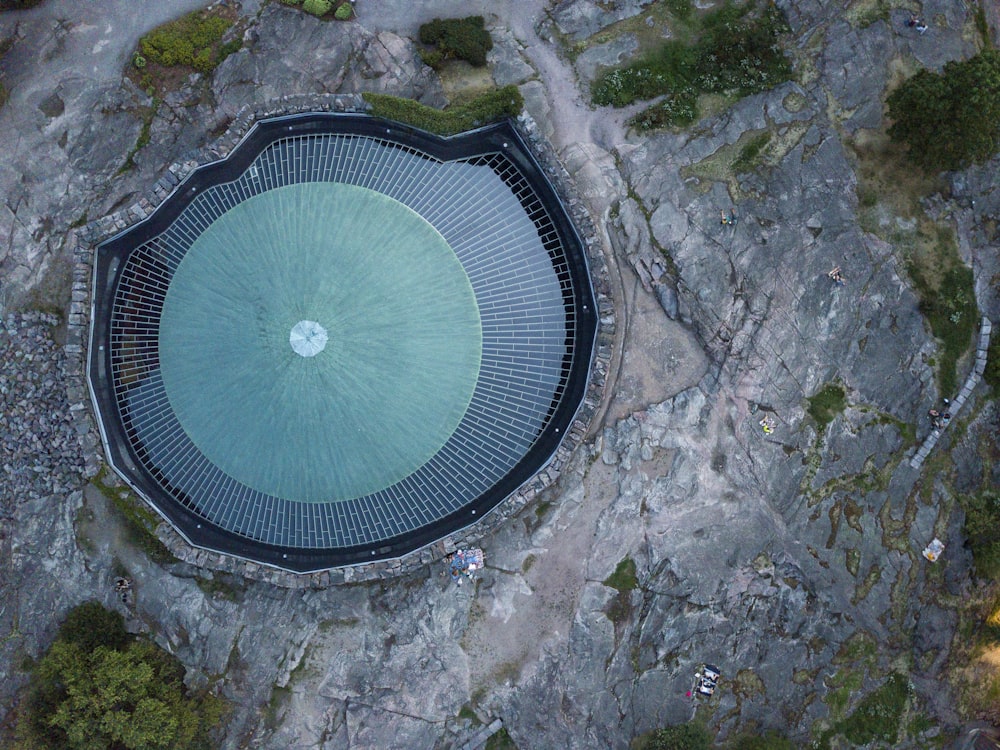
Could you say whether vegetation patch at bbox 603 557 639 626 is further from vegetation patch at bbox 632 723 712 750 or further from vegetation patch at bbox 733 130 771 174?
vegetation patch at bbox 733 130 771 174

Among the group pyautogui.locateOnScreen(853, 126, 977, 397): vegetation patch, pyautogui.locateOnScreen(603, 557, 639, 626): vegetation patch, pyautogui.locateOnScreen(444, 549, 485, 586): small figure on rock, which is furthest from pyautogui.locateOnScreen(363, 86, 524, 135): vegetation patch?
pyautogui.locateOnScreen(603, 557, 639, 626): vegetation patch

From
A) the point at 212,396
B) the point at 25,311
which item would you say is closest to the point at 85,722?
the point at 212,396

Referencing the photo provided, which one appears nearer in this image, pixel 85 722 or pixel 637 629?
pixel 85 722

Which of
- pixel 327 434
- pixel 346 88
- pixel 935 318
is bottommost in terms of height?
pixel 327 434

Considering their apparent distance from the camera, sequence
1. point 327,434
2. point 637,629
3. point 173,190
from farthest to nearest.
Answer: point 637,629 < point 173,190 < point 327,434

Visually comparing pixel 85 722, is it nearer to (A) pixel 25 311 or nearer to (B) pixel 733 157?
(A) pixel 25 311

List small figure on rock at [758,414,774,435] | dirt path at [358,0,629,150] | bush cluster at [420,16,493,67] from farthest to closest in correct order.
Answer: dirt path at [358,0,629,150] < bush cluster at [420,16,493,67] < small figure on rock at [758,414,774,435]
